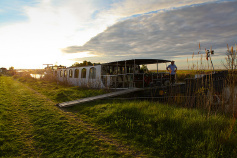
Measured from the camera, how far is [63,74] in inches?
817

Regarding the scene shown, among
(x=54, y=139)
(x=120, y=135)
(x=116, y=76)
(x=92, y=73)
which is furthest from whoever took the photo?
(x=92, y=73)

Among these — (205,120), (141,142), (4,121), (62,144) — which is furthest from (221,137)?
(4,121)

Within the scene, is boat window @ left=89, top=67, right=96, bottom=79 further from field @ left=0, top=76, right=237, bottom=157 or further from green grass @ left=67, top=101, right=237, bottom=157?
green grass @ left=67, top=101, right=237, bottom=157

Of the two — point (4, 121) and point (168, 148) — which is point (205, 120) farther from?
point (4, 121)

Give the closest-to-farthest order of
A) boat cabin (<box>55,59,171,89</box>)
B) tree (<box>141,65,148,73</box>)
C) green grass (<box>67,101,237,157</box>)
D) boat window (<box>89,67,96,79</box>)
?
green grass (<box>67,101,237,157</box>) → boat cabin (<box>55,59,171,89</box>) → boat window (<box>89,67,96,79</box>) → tree (<box>141,65,148,73</box>)

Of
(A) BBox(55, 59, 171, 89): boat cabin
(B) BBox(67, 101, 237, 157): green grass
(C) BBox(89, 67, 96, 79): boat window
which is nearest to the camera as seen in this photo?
(B) BBox(67, 101, 237, 157): green grass

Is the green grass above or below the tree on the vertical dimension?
below

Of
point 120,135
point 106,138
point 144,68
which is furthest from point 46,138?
point 144,68

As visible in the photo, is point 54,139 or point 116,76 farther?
point 116,76

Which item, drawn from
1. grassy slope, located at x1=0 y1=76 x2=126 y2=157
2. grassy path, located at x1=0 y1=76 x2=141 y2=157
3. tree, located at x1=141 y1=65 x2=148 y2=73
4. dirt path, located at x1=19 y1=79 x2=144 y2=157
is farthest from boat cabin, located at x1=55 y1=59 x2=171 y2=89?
grassy slope, located at x1=0 y1=76 x2=126 y2=157

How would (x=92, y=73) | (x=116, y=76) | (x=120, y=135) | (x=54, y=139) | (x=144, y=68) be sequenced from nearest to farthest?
(x=54, y=139)
(x=120, y=135)
(x=116, y=76)
(x=92, y=73)
(x=144, y=68)

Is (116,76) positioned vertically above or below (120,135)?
above

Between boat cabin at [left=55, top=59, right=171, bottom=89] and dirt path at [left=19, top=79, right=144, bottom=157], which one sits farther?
boat cabin at [left=55, top=59, right=171, bottom=89]

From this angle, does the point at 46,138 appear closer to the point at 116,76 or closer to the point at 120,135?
the point at 120,135
